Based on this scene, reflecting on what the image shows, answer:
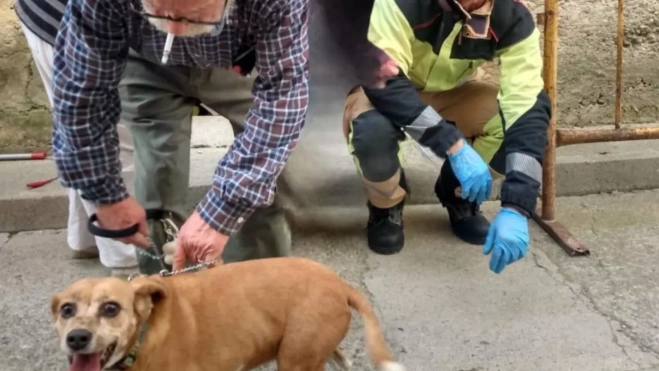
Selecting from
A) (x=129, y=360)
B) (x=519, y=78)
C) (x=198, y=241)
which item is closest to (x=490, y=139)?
(x=519, y=78)

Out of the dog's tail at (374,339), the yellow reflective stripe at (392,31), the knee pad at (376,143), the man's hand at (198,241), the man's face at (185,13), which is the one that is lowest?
the dog's tail at (374,339)

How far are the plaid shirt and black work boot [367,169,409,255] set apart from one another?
0.90 metres

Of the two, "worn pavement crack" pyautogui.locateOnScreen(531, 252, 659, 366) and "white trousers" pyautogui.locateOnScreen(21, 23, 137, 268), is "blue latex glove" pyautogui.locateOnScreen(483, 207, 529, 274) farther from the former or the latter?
"white trousers" pyautogui.locateOnScreen(21, 23, 137, 268)

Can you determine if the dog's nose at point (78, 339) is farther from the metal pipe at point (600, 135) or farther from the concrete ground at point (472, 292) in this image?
the metal pipe at point (600, 135)

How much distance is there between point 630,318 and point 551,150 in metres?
0.68

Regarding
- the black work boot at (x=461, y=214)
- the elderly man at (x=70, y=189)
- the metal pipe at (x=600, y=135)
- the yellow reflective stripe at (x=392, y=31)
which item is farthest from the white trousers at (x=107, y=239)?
the metal pipe at (x=600, y=135)

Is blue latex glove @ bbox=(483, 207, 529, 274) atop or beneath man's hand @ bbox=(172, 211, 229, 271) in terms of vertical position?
beneath

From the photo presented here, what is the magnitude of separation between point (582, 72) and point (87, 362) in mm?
2536

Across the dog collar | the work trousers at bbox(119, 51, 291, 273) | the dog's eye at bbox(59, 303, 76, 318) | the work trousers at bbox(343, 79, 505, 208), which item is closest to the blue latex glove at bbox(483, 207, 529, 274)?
the work trousers at bbox(343, 79, 505, 208)

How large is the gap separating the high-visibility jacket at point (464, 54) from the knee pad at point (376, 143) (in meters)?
0.04

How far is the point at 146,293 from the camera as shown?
1.47 meters

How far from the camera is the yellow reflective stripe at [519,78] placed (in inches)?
91.8

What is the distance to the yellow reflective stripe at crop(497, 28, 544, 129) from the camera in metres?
2.33

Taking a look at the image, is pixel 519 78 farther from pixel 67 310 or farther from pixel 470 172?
pixel 67 310
